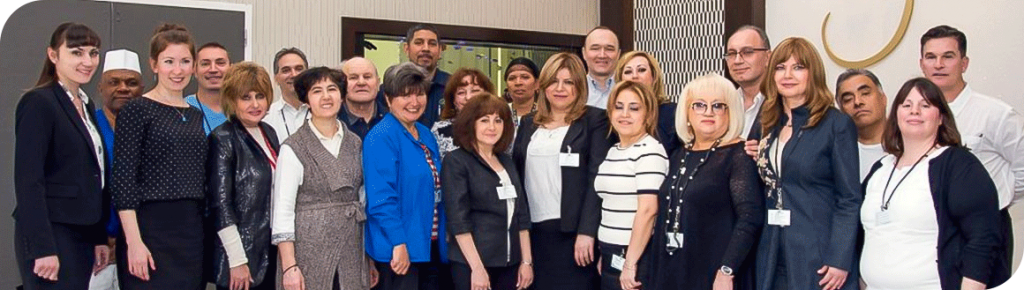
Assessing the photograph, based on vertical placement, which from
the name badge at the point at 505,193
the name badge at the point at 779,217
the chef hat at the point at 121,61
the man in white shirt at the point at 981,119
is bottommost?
the name badge at the point at 779,217

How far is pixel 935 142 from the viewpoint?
9.48 ft

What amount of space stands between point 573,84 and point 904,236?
147cm

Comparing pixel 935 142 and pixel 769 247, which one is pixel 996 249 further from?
pixel 769 247

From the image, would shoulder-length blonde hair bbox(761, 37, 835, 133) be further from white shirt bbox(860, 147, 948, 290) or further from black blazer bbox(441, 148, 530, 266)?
black blazer bbox(441, 148, 530, 266)

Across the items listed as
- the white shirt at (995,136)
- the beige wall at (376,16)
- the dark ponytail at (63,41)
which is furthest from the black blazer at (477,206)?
the beige wall at (376,16)

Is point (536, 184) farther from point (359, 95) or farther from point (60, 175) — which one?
point (60, 175)

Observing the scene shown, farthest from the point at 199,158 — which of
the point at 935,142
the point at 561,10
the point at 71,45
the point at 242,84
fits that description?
the point at 561,10

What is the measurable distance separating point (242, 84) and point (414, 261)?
960 mm

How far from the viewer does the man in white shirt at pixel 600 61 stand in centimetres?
439

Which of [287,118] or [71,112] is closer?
[71,112]

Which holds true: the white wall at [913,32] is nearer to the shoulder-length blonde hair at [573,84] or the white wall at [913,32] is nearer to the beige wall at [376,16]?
the beige wall at [376,16]

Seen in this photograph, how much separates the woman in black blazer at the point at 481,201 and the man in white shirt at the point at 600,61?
92cm

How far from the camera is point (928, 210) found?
2.79 m

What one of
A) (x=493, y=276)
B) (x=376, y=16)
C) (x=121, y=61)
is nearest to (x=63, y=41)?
(x=121, y=61)
